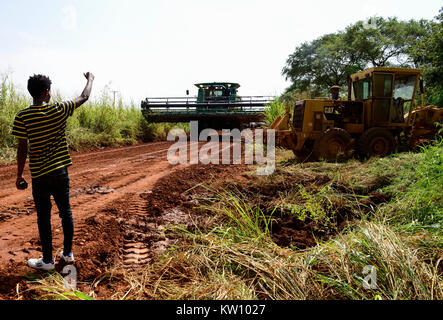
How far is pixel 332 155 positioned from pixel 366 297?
5581 mm

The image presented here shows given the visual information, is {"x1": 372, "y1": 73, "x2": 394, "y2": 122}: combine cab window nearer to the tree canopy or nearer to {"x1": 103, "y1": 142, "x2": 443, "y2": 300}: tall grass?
{"x1": 103, "y1": 142, "x2": 443, "y2": 300}: tall grass

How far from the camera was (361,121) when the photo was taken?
7.89m

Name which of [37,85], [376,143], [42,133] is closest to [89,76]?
[37,85]

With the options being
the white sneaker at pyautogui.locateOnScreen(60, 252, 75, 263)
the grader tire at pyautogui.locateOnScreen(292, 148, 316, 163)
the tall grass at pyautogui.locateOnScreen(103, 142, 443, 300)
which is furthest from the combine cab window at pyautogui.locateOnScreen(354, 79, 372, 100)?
the white sneaker at pyautogui.locateOnScreen(60, 252, 75, 263)

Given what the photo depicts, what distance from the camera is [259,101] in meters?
15.9

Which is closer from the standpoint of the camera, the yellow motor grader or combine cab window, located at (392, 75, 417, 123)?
the yellow motor grader

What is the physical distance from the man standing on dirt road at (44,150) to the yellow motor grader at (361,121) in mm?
5754

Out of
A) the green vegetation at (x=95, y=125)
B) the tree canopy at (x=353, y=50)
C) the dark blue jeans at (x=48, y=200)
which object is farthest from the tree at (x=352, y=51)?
the dark blue jeans at (x=48, y=200)

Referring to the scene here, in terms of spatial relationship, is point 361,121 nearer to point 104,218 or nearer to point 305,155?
point 305,155

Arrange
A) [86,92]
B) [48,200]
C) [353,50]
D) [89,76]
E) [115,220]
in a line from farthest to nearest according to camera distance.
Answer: [353,50] → [115,220] → [89,76] → [86,92] → [48,200]

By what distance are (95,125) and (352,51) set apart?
21.9 m

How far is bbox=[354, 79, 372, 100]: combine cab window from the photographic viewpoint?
306 inches

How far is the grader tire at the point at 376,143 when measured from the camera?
7.27 metres
